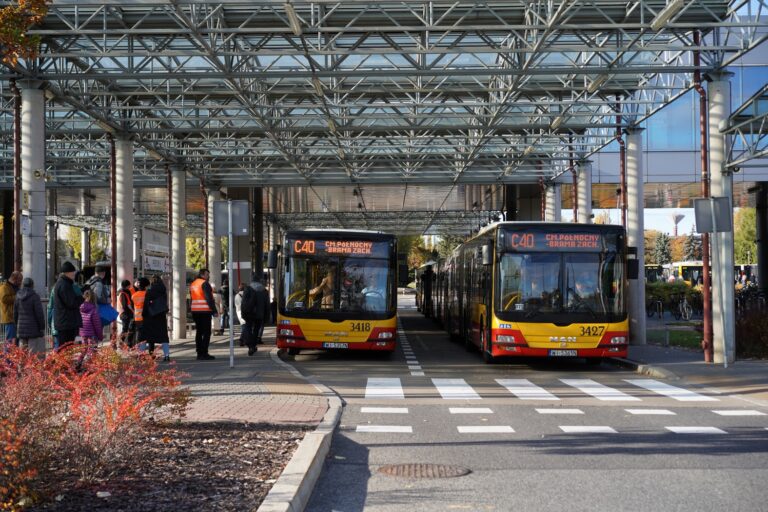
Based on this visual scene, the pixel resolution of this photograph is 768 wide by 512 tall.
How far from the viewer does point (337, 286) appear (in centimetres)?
2252

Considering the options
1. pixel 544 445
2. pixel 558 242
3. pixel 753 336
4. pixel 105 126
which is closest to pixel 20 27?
pixel 544 445

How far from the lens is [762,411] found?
13.2 meters

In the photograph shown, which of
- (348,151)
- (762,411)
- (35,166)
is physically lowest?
(762,411)

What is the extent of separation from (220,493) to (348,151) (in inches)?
1062

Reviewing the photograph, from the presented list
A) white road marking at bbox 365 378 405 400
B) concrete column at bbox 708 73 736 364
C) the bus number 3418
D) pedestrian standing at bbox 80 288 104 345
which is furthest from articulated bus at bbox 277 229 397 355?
concrete column at bbox 708 73 736 364

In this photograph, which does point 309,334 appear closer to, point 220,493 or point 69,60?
point 69,60

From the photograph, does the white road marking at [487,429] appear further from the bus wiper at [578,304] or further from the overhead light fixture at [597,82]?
the overhead light fixture at [597,82]

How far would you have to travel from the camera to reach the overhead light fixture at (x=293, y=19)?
16594 mm

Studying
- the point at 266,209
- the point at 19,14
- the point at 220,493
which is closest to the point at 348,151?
the point at 266,209

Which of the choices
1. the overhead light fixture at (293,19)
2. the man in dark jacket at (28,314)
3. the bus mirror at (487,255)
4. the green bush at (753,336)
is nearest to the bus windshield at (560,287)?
the bus mirror at (487,255)

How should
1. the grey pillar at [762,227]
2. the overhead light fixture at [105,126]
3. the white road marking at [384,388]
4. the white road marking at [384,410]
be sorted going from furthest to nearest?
the grey pillar at [762,227], the overhead light fixture at [105,126], the white road marking at [384,388], the white road marking at [384,410]

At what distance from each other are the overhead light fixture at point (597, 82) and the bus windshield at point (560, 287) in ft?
15.6

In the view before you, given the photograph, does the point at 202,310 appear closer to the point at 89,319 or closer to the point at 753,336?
the point at 89,319

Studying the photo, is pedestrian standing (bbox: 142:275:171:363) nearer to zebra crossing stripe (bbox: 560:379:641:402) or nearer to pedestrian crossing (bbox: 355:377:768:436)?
pedestrian crossing (bbox: 355:377:768:436)
